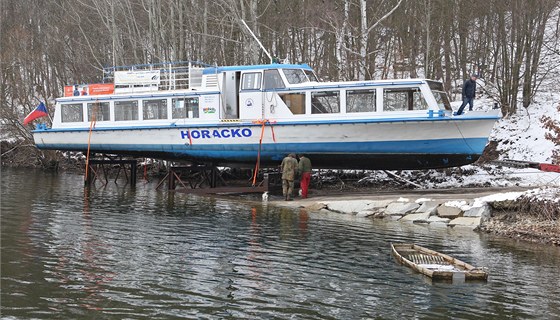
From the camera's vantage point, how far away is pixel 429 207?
18219mm

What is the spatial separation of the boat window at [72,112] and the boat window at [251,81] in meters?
8.20

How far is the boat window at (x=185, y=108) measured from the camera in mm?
24844

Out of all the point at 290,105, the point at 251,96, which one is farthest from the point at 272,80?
the point at 290,105

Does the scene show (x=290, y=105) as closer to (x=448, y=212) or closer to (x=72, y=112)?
(x=448, y=212)

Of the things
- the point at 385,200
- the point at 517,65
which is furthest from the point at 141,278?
the point at 517,65

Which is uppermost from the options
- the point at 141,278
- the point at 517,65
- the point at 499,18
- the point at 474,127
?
the point at 499,18

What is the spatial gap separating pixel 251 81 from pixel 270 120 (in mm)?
1744

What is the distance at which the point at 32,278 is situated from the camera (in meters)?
10.6

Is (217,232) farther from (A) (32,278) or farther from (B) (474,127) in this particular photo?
(B) (474,127)

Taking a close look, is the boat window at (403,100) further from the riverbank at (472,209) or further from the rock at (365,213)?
the rock at (365,213)

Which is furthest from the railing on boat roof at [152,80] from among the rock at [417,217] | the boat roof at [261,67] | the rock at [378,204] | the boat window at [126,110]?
the rock at [417,217]

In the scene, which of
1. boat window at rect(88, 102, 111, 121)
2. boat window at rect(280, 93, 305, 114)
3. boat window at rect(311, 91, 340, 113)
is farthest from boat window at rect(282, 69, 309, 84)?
boat window at rect(88, 102, 111, 121)

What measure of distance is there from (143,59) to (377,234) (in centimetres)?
2738

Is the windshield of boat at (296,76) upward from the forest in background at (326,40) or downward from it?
downward
